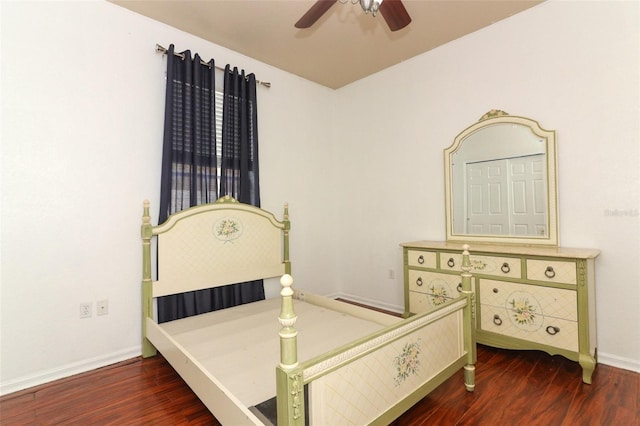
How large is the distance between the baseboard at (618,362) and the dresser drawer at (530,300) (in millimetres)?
572

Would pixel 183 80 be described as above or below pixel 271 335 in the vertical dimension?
above

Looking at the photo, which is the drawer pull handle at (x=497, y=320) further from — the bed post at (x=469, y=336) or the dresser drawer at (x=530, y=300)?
the bed post at (x=469, y=336)

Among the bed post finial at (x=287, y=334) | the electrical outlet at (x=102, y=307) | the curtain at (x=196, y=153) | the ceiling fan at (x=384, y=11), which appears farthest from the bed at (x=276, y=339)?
the ceiling fan at (x=384, y=11)

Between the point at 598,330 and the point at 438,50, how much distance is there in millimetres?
2862

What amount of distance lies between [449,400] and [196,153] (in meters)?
2.71

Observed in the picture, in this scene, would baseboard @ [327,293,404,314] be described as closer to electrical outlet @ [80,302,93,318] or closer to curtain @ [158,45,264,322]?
curtain @ [158,45,264,322]

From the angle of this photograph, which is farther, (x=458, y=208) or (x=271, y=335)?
(x=458, y=208)

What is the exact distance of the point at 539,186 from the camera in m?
2.71

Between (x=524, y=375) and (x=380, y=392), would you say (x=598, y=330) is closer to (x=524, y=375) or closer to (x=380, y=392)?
(x=524, y=375)

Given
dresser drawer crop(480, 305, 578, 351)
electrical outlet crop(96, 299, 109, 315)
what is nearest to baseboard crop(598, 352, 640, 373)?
dresser drawer crop(480, 305, 578, 351)

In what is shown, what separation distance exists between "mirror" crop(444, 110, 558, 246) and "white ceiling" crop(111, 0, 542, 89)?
2.95ft

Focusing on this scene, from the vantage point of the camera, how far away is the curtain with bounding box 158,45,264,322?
2807 mm

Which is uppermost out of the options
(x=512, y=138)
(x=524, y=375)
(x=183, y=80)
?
(x=183, y=80)

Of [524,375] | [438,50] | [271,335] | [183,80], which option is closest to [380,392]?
[271,335]
